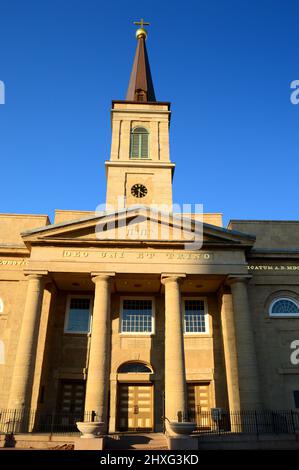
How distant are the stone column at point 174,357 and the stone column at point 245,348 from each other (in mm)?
2859

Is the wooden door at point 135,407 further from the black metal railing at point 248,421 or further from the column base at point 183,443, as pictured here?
the column base at point 183,443

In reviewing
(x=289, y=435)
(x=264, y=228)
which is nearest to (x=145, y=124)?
(x=264, y=228)

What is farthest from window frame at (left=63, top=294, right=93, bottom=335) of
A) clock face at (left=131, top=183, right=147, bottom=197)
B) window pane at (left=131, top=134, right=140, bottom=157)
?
window pane at (left=131, top=134, right=140, bottom=157)

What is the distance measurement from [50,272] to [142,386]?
8097mm

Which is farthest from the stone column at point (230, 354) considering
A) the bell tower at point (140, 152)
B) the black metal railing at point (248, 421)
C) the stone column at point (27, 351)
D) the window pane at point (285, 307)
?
the stone column at point (27, 351)

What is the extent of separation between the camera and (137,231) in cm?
2148

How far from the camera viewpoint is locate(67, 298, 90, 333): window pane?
74.2 ft

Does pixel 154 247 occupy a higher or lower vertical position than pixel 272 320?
higher

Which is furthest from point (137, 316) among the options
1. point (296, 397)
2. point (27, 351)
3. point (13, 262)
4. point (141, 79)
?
point (141, 79)

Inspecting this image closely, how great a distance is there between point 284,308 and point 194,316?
5.18 metres

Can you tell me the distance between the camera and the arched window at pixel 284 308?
72.8 ft

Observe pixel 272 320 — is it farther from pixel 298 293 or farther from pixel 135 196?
pixel 135 196

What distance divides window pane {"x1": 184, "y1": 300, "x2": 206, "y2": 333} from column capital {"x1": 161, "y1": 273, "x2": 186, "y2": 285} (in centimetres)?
365

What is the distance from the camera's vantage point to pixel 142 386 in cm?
2161
